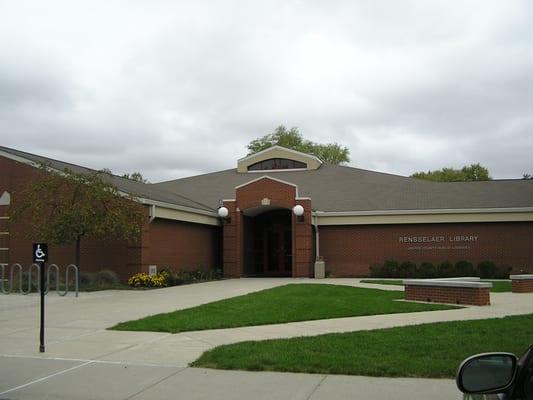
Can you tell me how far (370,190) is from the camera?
113ft

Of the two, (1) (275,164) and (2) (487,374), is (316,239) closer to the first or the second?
(1) (275,164)

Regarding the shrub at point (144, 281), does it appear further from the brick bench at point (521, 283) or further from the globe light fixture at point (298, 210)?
the brick bench at point (521, 283)

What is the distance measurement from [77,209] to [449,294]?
13051mm

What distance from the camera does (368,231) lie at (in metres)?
31.3

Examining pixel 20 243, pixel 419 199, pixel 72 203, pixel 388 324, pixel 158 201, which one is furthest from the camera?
pixel 419 199

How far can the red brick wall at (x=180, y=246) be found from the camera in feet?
82.9

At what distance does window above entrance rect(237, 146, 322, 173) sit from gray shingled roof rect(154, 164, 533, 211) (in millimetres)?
889

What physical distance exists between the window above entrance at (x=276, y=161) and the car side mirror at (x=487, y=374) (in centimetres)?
3770

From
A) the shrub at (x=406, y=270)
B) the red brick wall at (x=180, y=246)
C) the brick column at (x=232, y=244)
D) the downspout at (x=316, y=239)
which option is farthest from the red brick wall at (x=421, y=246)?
the red brick wall at (x=180, y=246)

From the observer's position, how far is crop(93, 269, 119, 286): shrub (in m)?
23.8

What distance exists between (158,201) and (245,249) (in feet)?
26.6

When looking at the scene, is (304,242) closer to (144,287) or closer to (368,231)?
(368,231)

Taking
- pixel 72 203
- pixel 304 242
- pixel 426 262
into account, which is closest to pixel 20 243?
pixel 72 203

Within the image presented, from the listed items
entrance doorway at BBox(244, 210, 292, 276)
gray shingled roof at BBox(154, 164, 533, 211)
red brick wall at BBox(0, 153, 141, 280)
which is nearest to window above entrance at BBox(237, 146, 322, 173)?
gray shingled roof at BBox(154, 164, 533, 211)
